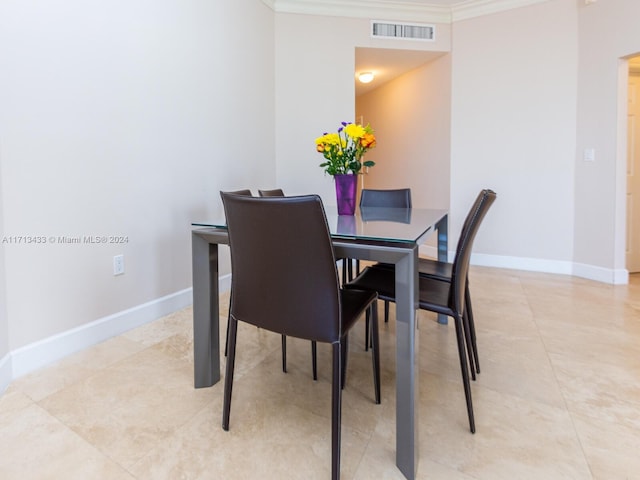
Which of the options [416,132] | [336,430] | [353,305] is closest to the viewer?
[336,430]

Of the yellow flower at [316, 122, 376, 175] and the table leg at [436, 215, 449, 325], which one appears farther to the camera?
the table leg at [436, 215, 449, 325]

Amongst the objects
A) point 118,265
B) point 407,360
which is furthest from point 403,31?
point 407,360

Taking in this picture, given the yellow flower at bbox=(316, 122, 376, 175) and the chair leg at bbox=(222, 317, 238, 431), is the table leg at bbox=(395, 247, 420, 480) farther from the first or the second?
the yellow flower at bbox=(316, 122, 376, 175)

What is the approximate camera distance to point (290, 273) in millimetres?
1091

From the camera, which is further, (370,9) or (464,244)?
(370,9)

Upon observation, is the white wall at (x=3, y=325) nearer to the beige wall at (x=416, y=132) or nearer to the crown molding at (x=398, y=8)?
the crown molding at (x=398, y=8)

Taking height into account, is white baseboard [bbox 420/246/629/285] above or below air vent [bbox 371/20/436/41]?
below

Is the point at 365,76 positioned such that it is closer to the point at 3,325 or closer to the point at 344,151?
the point at 344,151

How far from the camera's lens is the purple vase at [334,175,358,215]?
1953 millimetres

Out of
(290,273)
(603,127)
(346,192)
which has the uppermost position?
(603,127)

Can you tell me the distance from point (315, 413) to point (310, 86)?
3102 millimetres

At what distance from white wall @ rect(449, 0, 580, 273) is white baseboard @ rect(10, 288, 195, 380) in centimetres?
308

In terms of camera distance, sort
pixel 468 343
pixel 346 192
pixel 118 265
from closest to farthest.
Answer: pixel 468 343
pixel 346 192
pixel 118 265

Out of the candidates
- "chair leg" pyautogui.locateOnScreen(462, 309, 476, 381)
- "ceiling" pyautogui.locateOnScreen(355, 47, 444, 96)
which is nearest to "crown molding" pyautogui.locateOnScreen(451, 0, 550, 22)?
"ceiling" pyautogui.locateOnScreen(355, 47, 444, 96)
